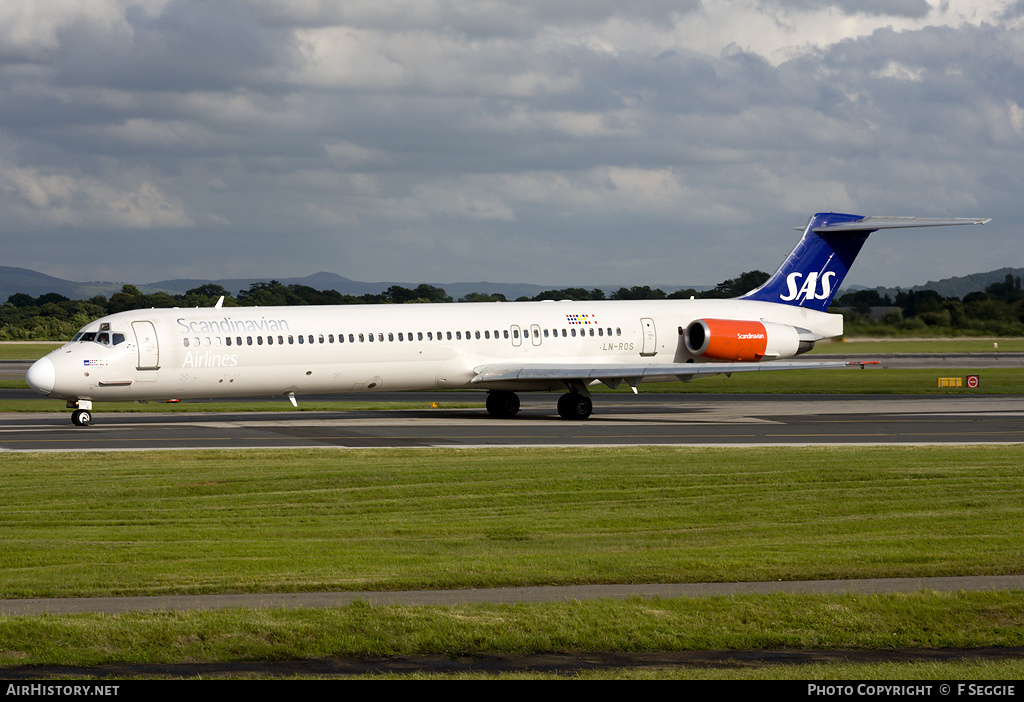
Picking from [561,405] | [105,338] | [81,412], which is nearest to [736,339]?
[561,405]

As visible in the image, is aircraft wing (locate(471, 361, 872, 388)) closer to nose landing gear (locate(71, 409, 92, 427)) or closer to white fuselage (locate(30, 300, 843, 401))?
white fuselage (locate(30, 300, 843, 401))

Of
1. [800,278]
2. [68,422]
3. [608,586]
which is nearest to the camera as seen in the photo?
[608,586]

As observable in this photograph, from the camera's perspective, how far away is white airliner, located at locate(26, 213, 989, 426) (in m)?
31.1

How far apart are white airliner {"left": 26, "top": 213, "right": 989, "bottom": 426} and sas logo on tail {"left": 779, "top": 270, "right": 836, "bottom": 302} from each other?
0.05 metres

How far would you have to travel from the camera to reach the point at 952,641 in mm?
9828

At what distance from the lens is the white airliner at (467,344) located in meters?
31.1

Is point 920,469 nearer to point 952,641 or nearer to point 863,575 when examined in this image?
point 863,575

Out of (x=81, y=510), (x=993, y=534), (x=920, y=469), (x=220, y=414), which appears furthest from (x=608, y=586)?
(x=220, y=414)

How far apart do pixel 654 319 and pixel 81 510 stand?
76.8 feet

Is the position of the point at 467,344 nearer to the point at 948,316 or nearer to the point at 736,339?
the point at 736,339

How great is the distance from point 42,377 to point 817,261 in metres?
25.8

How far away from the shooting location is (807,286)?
4044cm

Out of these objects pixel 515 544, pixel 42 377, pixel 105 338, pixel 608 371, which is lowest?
pixel 515 544

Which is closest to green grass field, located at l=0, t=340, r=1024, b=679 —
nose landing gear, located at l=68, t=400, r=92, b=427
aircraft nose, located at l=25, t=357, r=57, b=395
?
aircraft nose, located at l=25, t=357, r=57, b=395
